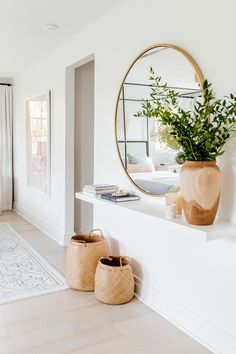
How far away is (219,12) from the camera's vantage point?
210cm

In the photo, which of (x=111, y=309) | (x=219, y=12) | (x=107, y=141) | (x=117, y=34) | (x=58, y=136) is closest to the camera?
(x=219, y=12)

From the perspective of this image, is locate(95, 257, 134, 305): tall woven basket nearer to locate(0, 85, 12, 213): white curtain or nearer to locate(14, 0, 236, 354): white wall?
locate(14, 0, 236, 354): white wall

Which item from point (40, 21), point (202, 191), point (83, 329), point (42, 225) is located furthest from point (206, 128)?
point (42, 225)

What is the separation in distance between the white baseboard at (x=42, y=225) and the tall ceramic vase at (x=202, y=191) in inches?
104

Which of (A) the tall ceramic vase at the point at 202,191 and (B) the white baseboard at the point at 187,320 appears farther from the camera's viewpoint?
(B) the white baseboard at the point at 187,320

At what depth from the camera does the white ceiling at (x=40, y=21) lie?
9.88 ft

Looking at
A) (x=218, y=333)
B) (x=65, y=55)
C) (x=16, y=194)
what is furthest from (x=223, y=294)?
(x=16, y=194)

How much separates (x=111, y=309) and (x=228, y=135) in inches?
60.9

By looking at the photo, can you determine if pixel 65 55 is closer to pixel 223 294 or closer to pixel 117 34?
pixel 117 34

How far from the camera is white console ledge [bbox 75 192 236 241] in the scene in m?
1.89

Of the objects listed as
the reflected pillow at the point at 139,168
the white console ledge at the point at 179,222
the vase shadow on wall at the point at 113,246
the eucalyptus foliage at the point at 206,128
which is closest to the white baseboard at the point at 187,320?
the vase shadow on wall at the point at 113,246

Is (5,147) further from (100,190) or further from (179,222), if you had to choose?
(179,222)

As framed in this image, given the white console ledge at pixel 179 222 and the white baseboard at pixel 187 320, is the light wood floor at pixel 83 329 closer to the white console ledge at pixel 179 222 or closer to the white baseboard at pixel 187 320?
the white baseboard at pixel 187 320

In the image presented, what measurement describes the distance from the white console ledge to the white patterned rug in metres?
0.91
